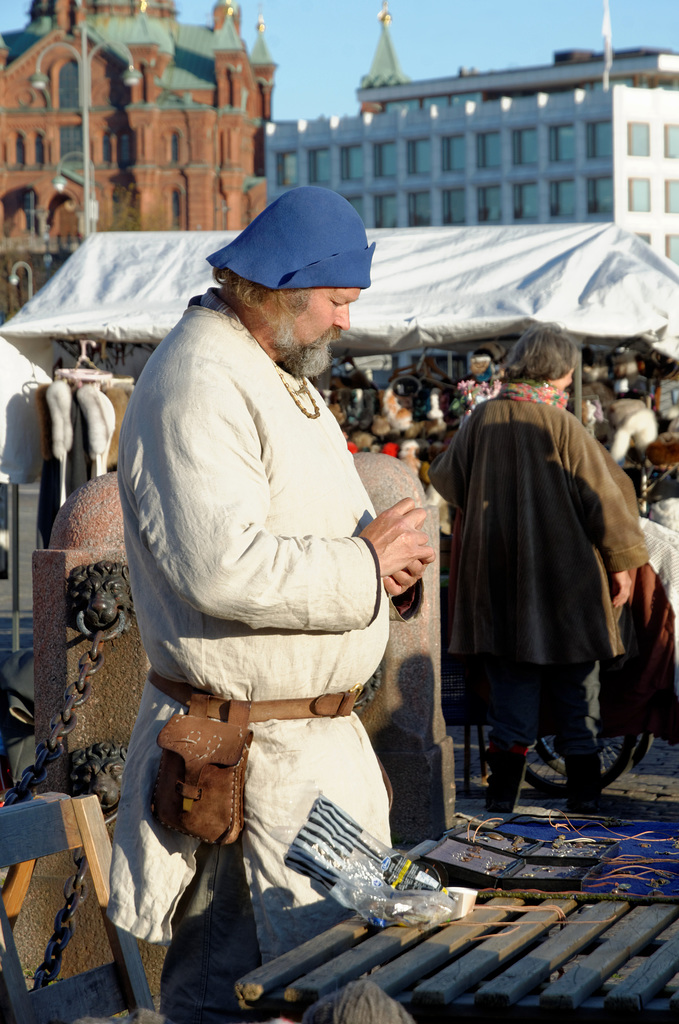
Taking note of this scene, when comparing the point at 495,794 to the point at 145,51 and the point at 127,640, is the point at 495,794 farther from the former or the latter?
the point at 145,51

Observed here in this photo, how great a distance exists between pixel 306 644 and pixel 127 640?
1.73 meters

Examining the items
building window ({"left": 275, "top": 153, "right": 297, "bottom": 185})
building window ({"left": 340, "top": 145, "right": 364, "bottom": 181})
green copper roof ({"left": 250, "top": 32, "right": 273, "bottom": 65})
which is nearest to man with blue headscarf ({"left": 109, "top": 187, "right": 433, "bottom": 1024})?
building window ({"left": 340, "top": 145, "right": 364, "bottom": 181})

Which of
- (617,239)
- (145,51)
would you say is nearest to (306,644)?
(617,239)

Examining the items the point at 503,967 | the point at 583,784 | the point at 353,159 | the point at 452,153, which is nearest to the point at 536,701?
the point at 583,784

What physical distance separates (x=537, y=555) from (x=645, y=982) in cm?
364

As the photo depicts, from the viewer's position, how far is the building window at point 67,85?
84562mm

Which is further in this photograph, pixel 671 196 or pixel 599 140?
pixel 671 196

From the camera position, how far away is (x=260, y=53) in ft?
296

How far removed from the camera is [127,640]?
12.7 feet

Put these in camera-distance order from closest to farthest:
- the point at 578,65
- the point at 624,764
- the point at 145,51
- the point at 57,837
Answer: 1. the point at 57,837
2. the point at 624,764
3. the point at 578,65
4. the point at 145,51

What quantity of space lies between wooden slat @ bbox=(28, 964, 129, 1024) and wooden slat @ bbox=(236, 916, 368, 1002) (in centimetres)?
67

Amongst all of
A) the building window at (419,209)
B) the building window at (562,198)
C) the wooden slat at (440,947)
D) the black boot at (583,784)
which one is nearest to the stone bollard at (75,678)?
the wooden slat at (440,947)

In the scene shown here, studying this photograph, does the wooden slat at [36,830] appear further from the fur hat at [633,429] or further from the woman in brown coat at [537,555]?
the fur hat at [633,429]

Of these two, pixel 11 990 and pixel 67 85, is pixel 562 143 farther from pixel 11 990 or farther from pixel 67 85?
pixel 11 990
